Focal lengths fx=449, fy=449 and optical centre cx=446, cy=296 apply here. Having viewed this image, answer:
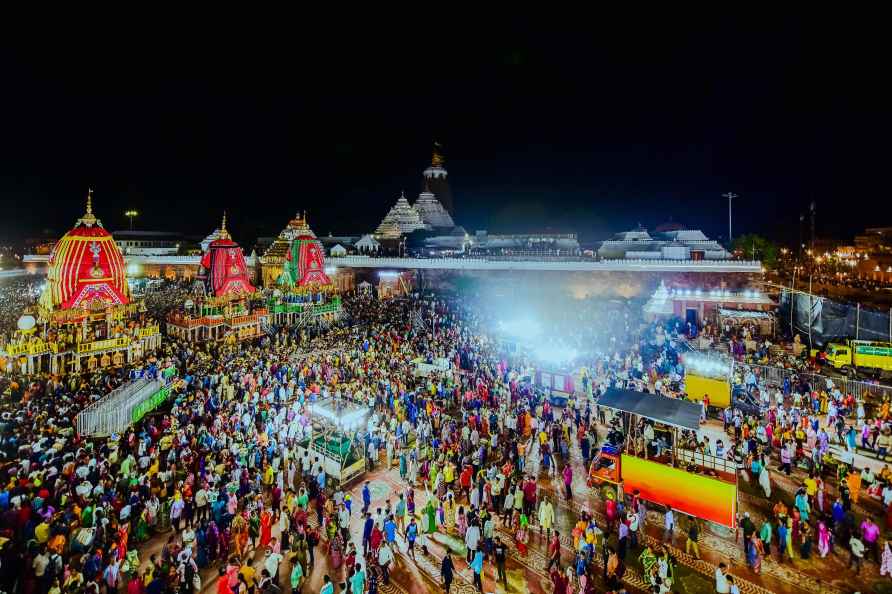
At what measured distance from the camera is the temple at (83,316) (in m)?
14.9

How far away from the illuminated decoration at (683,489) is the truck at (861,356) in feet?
37.0

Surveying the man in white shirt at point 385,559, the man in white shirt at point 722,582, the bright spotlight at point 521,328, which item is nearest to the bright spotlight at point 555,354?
the bright spotlight at point 521,328

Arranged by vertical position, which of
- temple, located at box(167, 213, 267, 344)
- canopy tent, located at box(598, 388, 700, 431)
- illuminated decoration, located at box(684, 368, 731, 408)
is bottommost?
illuminated decoration, located at box(684, 368, 731, 408)

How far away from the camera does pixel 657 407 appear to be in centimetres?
818

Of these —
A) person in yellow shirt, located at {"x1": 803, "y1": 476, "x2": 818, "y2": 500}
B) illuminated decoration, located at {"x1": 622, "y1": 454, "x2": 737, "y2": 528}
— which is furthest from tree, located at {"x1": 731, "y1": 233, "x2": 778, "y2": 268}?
illuminated decoration, located at {"x1": 622, "y1": 454, "x2": 737, "y2": 528}

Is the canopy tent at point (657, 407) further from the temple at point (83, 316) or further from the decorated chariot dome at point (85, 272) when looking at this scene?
the decorated chariot dome at point (85, 272)

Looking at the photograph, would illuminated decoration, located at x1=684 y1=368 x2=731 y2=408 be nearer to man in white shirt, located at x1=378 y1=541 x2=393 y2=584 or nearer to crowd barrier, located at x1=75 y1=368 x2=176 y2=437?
man in white shirt, located at x1=378 y1=541 x2=393 y2=584

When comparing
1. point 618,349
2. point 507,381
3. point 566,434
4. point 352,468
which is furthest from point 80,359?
point 618,349

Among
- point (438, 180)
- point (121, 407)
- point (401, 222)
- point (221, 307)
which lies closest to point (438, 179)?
point (438, 180)

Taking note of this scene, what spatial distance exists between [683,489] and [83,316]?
19.5 meters

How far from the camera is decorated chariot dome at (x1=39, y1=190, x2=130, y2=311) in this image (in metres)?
15.9

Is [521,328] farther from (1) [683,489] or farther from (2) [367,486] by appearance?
(2) [367,486]

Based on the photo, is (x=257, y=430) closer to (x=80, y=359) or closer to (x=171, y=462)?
(x=171, y=462)

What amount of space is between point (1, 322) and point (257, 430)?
18.8m
